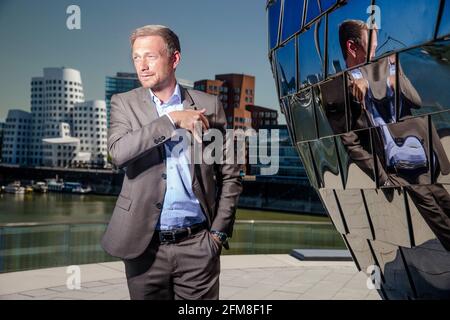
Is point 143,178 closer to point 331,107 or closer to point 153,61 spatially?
point 153,61

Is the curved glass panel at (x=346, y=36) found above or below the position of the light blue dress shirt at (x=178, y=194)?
above

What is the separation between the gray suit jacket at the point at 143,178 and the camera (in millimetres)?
2877

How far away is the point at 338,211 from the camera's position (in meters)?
4.11

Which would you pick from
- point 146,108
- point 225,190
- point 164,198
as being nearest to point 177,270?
point 164,198

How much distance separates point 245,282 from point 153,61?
5.64 meters

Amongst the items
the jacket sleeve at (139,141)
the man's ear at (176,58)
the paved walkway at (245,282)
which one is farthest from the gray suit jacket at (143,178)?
the paved walkway at (245,282)

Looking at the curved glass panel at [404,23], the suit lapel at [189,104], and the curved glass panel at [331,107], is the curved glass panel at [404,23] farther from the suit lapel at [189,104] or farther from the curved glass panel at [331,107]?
the suit lapel at [189,104]

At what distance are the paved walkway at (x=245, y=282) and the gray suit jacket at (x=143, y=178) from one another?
3.98m

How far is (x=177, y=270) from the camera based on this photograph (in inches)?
119

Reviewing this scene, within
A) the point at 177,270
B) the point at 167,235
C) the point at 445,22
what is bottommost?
the point at 177,270

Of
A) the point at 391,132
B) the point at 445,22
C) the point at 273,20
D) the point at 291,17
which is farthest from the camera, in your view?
the point at 273,20

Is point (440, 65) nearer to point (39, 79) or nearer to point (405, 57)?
Answer: point (405, 57)

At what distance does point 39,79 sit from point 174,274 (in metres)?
6.54
